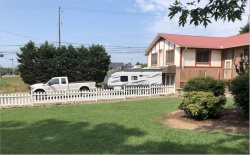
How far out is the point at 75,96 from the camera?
22.1 metres

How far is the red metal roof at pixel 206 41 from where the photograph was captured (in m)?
33.4

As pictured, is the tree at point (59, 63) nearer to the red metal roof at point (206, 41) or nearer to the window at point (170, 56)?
the window at point (170, 56)

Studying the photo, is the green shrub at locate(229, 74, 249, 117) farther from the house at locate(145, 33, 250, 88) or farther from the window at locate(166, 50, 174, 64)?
the window at locate(166, 50, 174, 64)

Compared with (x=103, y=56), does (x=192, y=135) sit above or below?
below

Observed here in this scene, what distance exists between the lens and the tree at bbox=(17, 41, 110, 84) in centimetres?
3559

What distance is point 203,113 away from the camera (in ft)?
38.0

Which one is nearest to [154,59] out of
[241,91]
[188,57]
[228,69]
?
[188,57]

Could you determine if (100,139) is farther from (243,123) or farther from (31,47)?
(31,47)

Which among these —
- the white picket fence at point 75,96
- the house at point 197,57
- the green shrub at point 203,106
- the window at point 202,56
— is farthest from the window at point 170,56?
the green shrub at point 203,106

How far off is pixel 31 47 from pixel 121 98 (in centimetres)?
1692

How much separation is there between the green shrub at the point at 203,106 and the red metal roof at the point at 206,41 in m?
21.1

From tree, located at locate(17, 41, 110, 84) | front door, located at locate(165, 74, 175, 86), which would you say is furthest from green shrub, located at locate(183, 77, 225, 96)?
tree, located at locate(17, 41, 110, 84)

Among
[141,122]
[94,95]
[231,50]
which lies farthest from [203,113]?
[231,50]

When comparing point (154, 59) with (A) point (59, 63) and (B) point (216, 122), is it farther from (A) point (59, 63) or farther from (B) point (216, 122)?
(B) point (216, 122)
